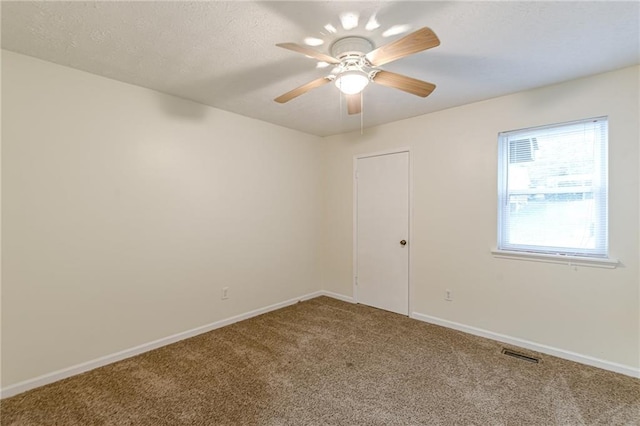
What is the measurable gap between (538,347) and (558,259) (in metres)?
0.85

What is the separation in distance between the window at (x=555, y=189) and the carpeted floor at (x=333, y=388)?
1054mm

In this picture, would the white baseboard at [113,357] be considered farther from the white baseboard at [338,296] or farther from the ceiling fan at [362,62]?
the ceiling fan at [362,62]

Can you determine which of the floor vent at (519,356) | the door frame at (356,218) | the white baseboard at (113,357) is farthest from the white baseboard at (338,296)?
the floor vent at (519,356)

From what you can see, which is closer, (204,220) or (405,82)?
(405,82)

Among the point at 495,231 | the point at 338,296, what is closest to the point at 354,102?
→ the point at 495,231

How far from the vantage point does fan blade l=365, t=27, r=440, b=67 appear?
1.46 meters

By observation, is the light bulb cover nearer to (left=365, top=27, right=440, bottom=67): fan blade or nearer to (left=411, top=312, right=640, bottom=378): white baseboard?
(left=365, top=27, right=440, bottom=67): fan blade

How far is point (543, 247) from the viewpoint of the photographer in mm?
2785

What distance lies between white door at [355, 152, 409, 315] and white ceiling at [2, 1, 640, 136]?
1.22 metres

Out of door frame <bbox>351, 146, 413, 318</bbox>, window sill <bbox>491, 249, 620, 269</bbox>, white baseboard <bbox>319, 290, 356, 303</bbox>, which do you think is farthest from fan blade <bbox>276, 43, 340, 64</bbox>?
white baseboard <bbox>319, 290, 356, 303</bbox>

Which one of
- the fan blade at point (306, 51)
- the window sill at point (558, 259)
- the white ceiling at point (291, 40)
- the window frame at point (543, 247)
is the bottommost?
the window sill at point (558, 259)

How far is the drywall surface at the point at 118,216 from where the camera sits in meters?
2.14

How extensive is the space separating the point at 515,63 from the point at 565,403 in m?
2.48

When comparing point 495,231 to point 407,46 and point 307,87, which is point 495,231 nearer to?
point 407,46
